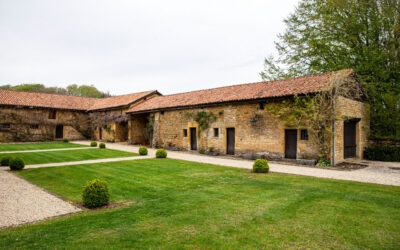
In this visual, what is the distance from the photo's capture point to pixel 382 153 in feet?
47.9

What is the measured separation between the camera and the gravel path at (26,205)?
5.04 m

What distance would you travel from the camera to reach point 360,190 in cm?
704

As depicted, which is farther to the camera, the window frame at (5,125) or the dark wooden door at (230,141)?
the window frame at (5,125)

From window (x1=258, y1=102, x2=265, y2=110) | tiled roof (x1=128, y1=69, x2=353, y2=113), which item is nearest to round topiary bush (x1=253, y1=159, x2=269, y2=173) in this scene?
tiled roof (x1=128, y1=69, x2=353, y2=113)

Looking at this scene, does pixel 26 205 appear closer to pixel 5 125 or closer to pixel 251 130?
pixel 251 130

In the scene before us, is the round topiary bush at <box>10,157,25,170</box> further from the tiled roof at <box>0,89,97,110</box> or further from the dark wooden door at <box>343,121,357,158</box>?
the tiled roof at <box>0,89,97,110</box>

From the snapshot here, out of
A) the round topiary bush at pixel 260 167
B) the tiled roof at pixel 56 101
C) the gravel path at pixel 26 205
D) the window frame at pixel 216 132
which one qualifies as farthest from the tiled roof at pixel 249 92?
the gravel path at pixel 26 205

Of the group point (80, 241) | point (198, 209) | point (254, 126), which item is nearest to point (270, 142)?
point (254, 126)

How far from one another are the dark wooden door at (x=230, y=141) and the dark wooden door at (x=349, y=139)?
661cm

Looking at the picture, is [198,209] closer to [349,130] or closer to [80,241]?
[80,241]

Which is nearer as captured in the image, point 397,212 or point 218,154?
point 397,212

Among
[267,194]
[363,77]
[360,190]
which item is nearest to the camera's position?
[267,194]

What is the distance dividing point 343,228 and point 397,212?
190cm

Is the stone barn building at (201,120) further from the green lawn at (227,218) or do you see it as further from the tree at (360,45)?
the green lawn at (227,218)
